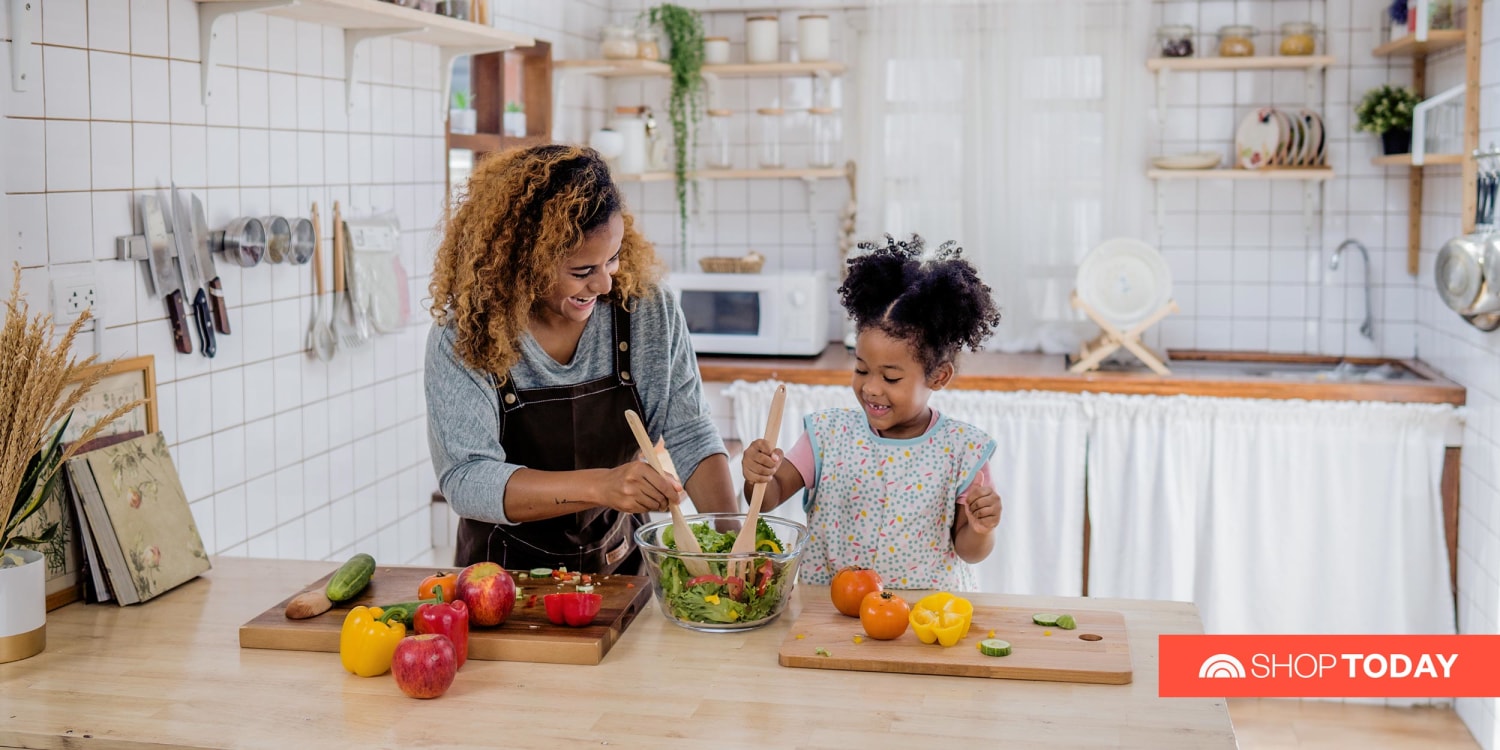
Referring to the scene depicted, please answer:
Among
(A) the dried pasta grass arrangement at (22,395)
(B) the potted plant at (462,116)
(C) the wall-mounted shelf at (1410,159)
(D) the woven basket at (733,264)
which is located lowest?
(A) the dried pasta grass arrangement at (22,395)

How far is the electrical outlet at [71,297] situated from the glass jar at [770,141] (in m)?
2.68

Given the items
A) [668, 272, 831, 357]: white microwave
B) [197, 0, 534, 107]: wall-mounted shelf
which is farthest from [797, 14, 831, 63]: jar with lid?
[197, 0, 534, 107]: wall-mounted shelf

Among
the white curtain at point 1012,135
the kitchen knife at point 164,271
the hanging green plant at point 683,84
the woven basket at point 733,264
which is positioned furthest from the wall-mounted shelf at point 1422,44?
the kitchen knife at point 164,271

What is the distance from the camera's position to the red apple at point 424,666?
1497mm

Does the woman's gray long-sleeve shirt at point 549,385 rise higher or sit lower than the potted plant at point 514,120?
lower

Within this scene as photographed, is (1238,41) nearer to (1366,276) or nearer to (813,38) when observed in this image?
(1366,276)

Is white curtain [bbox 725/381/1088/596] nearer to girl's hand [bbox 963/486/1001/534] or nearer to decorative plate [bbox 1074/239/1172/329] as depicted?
decorative plate [bbox 1074/239/1172/329]

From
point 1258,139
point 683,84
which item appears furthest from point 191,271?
point 1258,139

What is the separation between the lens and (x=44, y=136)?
76.5 inches

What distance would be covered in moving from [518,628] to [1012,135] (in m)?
2.90

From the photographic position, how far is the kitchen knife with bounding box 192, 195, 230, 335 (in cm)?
227

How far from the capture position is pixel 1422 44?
3668 mm

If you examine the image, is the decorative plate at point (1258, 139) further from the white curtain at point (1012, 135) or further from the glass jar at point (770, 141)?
the glass jar at point (770, 141)

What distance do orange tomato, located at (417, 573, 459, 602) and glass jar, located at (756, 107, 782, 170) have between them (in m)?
2.87
